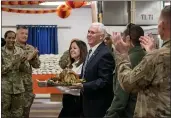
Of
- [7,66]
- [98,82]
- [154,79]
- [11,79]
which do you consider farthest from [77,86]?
[11,79]

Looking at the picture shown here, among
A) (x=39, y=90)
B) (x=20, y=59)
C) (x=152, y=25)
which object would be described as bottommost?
(x=39, y=90)

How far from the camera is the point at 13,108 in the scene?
4.02m

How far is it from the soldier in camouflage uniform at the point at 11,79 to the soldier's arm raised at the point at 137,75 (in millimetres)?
2371

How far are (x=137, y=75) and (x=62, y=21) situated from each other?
32.5 feet

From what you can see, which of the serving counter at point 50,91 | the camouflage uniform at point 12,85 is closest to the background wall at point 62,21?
the serving counter at point 50,91

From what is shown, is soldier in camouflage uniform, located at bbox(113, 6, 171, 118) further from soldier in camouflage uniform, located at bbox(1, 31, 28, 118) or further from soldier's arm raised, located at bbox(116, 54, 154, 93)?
soldier in camouflage uniform, located at bbox(1, 31, 28, 118)

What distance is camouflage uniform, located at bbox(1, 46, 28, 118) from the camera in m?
3.89

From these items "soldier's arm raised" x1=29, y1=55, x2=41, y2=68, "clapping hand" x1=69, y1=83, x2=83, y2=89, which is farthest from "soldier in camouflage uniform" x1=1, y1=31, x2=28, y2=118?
"clapping hand" x1=69, y1=83, x2=83, y2=89

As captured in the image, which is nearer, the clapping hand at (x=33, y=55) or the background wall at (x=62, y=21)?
the clapping hand at (x=33, y=55)

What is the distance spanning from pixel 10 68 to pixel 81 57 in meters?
0.89

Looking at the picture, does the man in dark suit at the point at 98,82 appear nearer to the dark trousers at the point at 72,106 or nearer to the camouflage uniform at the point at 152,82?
the dark trousers at the point at 72,106

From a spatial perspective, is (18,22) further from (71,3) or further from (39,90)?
(71,3)

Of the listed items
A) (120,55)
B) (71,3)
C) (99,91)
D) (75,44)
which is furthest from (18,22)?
(120,55)

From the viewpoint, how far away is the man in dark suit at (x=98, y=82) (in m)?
2.62
